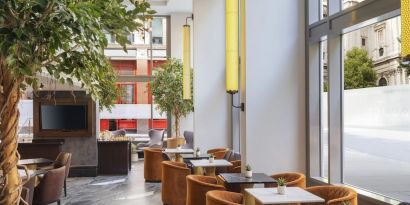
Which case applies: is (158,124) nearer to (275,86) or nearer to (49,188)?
(49,188)

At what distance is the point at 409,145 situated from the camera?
180 inches

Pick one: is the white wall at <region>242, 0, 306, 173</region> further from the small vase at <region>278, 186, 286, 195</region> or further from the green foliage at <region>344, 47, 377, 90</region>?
the small vase at <region>278, 186, 286, 195</region>

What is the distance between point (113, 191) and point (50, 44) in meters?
8.40

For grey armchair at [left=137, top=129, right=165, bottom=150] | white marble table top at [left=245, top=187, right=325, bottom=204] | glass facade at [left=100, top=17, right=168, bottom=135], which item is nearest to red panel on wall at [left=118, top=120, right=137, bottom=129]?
glass facade at [left=100, top=17, right=168, bottom=135]

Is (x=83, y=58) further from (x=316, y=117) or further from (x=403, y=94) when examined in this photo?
(x=316, y=117)

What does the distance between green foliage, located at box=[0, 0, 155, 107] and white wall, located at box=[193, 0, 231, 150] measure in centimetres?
841

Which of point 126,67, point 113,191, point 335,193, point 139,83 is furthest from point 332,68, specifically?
point 126,67

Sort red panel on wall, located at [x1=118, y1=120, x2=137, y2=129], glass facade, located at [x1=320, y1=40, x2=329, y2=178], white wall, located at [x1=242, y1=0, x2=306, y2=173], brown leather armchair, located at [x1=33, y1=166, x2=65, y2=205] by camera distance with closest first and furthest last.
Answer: glass facade, located at [x1=320, y1=40, x2=329, y2=178], white wall, located at [x1=242, y1=0, x2=306, y2=173], brown leather armchair, located at [x1=33, y1=166, x2=65, y2=205], red panel on wall, located at [x1=118, y1=120, x2=137, y2=129]

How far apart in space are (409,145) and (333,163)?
142cm

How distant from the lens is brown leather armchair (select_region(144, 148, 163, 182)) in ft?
35.5

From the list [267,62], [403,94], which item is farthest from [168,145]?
[403,94]

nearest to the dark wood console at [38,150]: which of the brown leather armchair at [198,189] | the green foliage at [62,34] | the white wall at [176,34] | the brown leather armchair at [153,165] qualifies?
the brown leather armchair at [153,165]

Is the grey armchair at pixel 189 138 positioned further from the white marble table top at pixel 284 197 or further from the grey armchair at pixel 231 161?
the white marble table top at pixel 284 197

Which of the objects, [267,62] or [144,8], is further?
[267,62]
